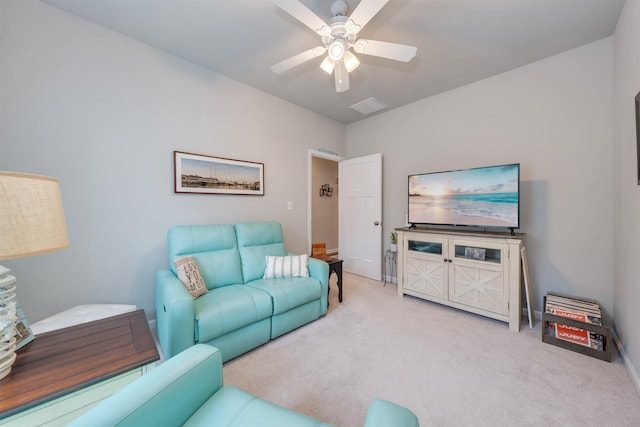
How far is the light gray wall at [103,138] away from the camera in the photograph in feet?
5.77

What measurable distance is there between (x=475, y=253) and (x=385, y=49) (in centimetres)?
211

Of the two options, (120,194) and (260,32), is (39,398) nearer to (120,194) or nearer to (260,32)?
(120,194)

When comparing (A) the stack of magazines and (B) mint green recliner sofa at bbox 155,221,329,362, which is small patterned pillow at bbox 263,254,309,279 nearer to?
(B) mint green recliner sofa at bbox 155,221,329,362

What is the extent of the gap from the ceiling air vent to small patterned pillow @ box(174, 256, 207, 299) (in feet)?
9.70

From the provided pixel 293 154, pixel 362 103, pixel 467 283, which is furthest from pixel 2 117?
pixel 467 283

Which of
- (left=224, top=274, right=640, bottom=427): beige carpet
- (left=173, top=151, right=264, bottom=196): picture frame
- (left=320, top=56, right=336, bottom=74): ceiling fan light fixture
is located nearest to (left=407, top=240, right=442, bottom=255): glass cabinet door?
(left=224, top=274, right=640, bottom=427): beige carpet

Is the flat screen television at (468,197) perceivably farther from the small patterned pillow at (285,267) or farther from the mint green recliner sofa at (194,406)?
the mint green recliner sofa at (194,406)

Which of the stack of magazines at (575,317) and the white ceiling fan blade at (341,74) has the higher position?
the white ceiling fan blade at (341,74)

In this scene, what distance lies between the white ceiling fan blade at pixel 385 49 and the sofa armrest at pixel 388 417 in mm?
2017

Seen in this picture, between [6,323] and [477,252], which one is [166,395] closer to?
[6,323]

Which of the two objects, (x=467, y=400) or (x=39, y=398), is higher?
(x=39, y=398)

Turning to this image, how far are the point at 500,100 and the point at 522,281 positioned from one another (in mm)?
2018

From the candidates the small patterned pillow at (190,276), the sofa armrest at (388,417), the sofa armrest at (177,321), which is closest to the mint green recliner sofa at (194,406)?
the sofa armrest at (388,417)

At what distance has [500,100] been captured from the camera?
2.72 meters
